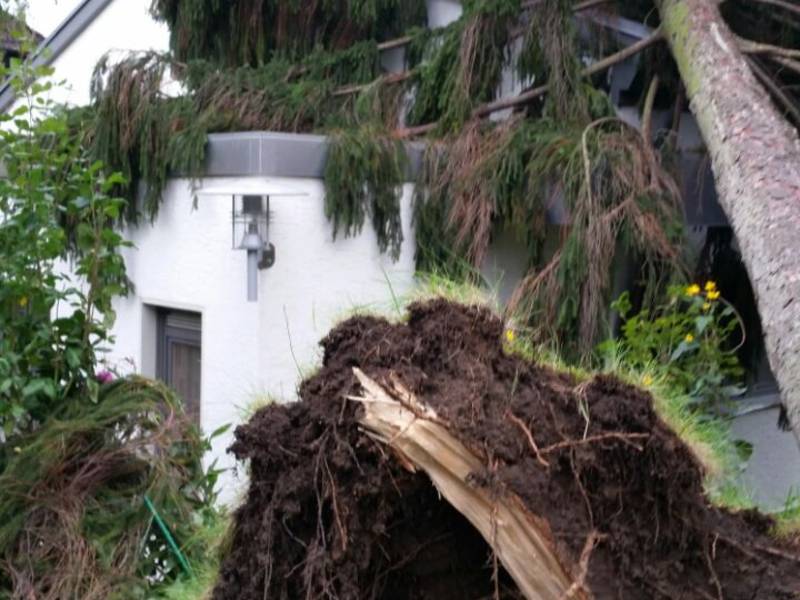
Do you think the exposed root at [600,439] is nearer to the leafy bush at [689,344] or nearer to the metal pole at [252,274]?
the leafy bush at [689,344]

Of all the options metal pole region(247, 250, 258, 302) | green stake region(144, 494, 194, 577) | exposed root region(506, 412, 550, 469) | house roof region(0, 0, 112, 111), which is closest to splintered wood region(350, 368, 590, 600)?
exposed root region(506, 412, 550, 469)

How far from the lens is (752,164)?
4906 millimetres

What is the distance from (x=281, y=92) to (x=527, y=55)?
155cm

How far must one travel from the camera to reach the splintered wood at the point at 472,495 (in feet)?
8.11

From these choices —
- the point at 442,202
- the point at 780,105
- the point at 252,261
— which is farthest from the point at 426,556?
the point at 780,105

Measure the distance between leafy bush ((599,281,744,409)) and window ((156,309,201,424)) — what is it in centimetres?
259

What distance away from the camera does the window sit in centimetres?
657

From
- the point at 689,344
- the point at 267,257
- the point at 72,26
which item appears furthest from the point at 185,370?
the point at 72,26

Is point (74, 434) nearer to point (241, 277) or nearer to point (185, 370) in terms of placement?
point (241, 277)

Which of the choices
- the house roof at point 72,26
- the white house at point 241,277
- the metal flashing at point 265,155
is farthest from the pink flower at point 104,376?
the house roof at point 72,26

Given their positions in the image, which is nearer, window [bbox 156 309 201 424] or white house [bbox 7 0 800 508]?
white house [bbox 7 0 800 508]

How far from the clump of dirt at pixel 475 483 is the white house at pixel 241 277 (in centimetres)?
238

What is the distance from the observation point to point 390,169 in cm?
611

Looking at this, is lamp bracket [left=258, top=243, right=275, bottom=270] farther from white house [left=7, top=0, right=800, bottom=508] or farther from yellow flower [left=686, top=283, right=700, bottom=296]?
yellow flower [left=686, top=283, right=700, bottom=296]
